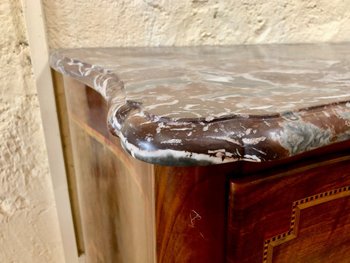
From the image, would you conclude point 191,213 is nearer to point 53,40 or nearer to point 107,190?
point 107,190

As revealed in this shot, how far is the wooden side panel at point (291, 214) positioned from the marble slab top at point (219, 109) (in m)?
0.05

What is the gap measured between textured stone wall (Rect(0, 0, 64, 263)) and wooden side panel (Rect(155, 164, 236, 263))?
415 millimetres

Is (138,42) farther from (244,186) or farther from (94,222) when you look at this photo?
(244,186)

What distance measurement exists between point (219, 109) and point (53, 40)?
0.45 m

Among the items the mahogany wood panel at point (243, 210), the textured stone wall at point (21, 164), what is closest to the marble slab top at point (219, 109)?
the mahogany wood panel at point (243, 210)

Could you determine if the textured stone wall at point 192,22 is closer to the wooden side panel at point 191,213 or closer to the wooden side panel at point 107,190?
the wooden side panel at point 107,190

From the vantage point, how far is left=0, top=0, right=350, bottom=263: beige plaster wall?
601 mm

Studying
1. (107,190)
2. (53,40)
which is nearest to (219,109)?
(107,190)

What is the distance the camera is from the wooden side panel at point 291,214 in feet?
1.00

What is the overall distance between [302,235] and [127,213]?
21cm

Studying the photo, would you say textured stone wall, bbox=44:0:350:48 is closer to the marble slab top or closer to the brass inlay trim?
the marble slab top

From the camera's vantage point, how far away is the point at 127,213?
0.44 meters

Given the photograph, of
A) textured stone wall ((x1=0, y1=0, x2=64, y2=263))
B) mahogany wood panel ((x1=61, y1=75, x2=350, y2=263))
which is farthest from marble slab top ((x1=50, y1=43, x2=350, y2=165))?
textured stone wall ((x1=0, y1=0, x2=64, y2=263))

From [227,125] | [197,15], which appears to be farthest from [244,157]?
[197,15]
